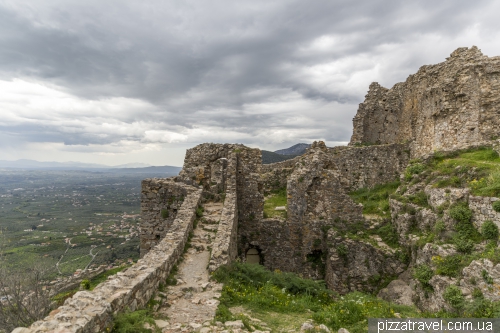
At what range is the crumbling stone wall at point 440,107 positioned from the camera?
52.2ft

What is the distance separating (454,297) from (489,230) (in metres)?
2.41

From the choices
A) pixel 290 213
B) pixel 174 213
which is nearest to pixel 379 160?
pixel 290 213

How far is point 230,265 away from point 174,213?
207 inches

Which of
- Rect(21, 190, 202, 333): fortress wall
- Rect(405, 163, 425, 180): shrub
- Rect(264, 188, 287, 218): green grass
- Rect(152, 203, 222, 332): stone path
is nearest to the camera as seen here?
Rect(21, 190, 202, 333): fortress wall

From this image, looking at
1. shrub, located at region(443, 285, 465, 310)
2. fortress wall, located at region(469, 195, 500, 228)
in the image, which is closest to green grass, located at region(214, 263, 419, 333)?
shrub, located at region(443, 285, 465, 310)

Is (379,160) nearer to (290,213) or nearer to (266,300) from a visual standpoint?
(290,213)

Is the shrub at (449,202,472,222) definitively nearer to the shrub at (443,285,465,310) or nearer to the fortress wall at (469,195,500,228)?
the fortress wall at (469,195,500,228)

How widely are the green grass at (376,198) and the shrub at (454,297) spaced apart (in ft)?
22.8

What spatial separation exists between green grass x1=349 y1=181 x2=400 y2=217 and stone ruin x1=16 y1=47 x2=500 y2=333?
2.12 feet

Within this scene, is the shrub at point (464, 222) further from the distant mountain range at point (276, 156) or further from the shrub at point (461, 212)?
the distant mountain range at point (276, 156)

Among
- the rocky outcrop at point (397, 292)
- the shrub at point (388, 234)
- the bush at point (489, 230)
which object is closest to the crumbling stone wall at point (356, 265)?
the rocky outcrop at point (397, 292)

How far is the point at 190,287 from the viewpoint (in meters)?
7.42

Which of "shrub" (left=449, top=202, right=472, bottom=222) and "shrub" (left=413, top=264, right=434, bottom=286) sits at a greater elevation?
"shrub" (left=449, top=202, right=472, bottom=222)

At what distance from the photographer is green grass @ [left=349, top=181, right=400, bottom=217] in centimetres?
1523
